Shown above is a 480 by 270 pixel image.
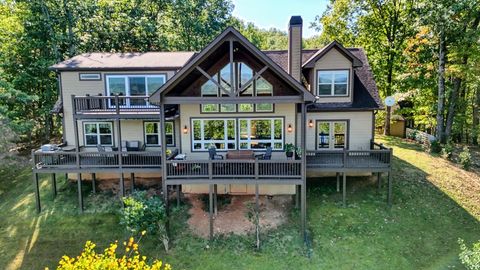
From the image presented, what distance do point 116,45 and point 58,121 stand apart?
27.1ft

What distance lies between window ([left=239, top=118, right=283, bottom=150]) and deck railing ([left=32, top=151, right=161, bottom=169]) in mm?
4314

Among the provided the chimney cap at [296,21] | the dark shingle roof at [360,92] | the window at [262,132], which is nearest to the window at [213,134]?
the window at [262,132]

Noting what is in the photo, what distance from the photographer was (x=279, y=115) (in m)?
16.0

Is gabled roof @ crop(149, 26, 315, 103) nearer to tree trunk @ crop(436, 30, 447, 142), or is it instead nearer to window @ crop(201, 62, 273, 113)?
window @ crop(201, 62, 273, 113)

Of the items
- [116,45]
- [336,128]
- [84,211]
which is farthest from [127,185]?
[116,45]

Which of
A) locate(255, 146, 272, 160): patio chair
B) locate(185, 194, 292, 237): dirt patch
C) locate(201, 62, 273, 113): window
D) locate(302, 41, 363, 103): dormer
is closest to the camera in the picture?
locate(185, 194, 292, 237): dirt patch

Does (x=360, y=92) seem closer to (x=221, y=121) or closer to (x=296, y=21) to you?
(x=296, y=21)

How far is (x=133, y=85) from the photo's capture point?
17234 mm

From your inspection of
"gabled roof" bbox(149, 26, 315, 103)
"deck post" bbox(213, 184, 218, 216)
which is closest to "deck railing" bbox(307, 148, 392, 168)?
"gabled roof" bbox(149, 26, 315, 103)

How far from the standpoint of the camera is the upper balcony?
1509 centimetres

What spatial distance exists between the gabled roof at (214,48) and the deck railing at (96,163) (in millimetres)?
3397

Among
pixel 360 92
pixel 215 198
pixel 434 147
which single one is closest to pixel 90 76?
pixel 215 198

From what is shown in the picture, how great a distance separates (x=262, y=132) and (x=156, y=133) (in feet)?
18.9

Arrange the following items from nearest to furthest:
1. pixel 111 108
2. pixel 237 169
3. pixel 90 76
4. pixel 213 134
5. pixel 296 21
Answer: pixel 237 169 < pixel 296 21 < pixel 213 134 < pixel 111 108 < pixel 90 76
